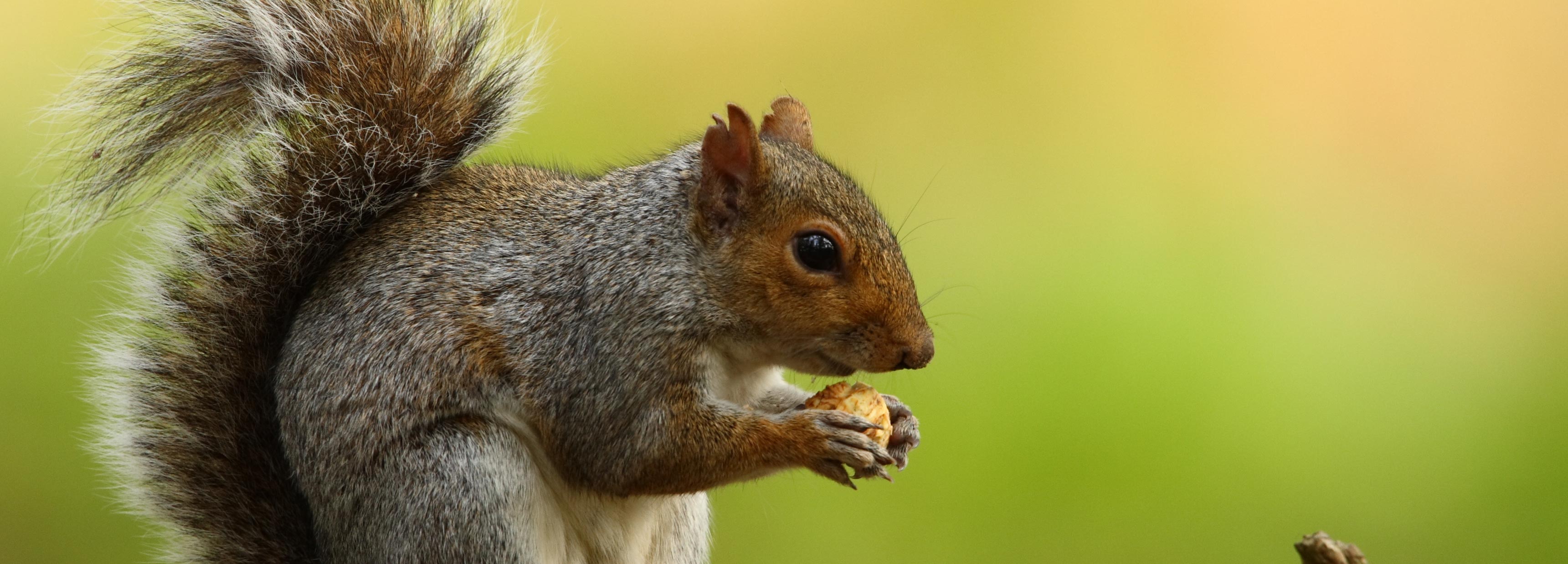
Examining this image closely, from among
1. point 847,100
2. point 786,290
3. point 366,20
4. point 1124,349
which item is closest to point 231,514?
point 366,20

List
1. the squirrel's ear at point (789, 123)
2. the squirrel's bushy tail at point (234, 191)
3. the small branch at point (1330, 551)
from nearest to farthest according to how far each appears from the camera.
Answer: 1. the small branch at point (1330, 551)
2. the squirrel's bushy tail at point (234, 191)
3. the squirrel's ear at point (789, 123)

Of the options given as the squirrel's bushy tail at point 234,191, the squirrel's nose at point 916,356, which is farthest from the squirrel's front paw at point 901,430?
the squirrel's bushy tail at point 234,191

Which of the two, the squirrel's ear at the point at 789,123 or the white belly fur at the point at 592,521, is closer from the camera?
the white belly fur at the point at 592,521

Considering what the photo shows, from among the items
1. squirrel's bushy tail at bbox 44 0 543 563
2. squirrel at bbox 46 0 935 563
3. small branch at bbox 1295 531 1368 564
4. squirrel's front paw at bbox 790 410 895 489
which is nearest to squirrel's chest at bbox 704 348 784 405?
squirrel at bbox 46 0 935 563

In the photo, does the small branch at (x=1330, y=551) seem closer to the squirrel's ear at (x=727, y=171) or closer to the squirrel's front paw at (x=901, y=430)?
the squirrel's front paw at (x=901, y=430)

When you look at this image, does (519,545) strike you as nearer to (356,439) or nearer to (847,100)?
(356,439)

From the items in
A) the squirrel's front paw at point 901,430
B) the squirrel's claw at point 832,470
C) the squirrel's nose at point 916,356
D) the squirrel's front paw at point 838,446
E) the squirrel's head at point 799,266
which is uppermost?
the squirrel's head at point 799,266

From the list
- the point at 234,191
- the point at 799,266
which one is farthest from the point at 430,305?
the point at 799,266
